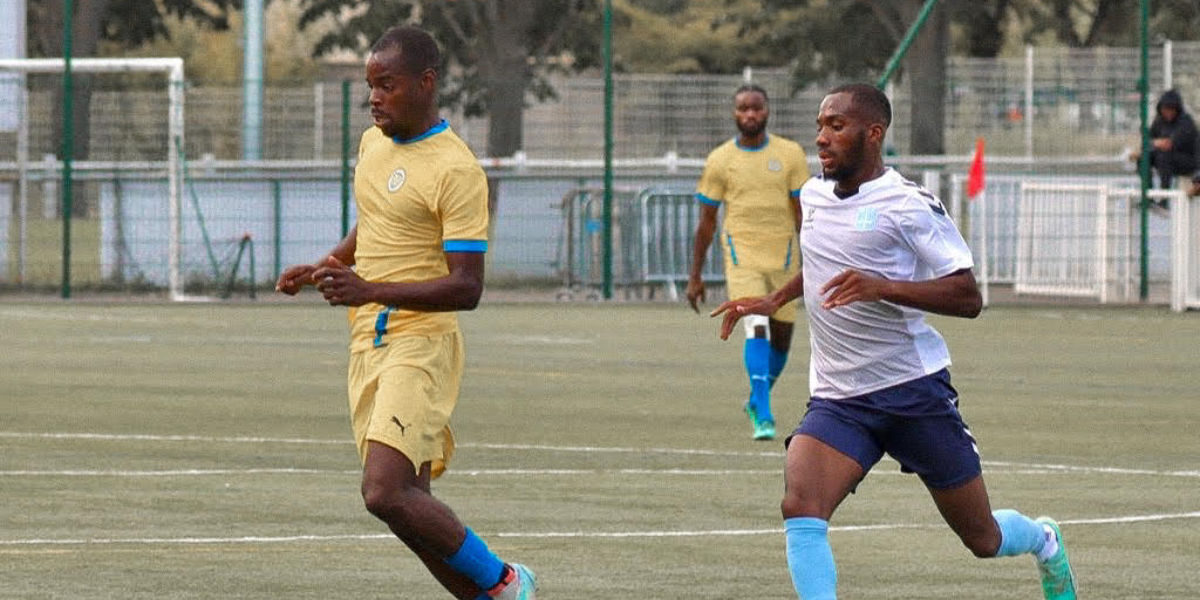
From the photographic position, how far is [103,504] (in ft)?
38.8

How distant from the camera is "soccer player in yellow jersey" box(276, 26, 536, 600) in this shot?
7820mm

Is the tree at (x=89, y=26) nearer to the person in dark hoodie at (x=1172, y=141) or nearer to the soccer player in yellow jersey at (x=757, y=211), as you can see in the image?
the person in dark hoodie at (x=1172, y=141)

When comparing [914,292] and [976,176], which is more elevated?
[976,176]

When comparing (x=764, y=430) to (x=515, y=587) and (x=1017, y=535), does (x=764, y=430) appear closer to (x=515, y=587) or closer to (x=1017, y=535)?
(x=1017, y=535)

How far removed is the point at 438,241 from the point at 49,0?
132 feet

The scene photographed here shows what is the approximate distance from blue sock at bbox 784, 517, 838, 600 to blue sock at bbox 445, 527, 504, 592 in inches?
36.2

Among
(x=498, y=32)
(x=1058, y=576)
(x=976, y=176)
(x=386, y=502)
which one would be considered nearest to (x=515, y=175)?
(x=976, y=176)

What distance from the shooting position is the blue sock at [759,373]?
50.0ft

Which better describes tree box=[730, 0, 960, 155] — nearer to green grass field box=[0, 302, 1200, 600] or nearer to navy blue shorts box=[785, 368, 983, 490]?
green grass field box=[0, 302, 1200, 600]

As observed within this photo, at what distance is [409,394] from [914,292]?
5.05 feet

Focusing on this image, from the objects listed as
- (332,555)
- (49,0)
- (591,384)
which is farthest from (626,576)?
(49,0)

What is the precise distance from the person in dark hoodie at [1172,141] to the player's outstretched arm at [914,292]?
837 inches

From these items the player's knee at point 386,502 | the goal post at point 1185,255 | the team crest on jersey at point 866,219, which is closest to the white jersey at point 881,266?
the team crest on jersey at point 866,219

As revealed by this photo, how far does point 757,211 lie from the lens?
53.2 ft
